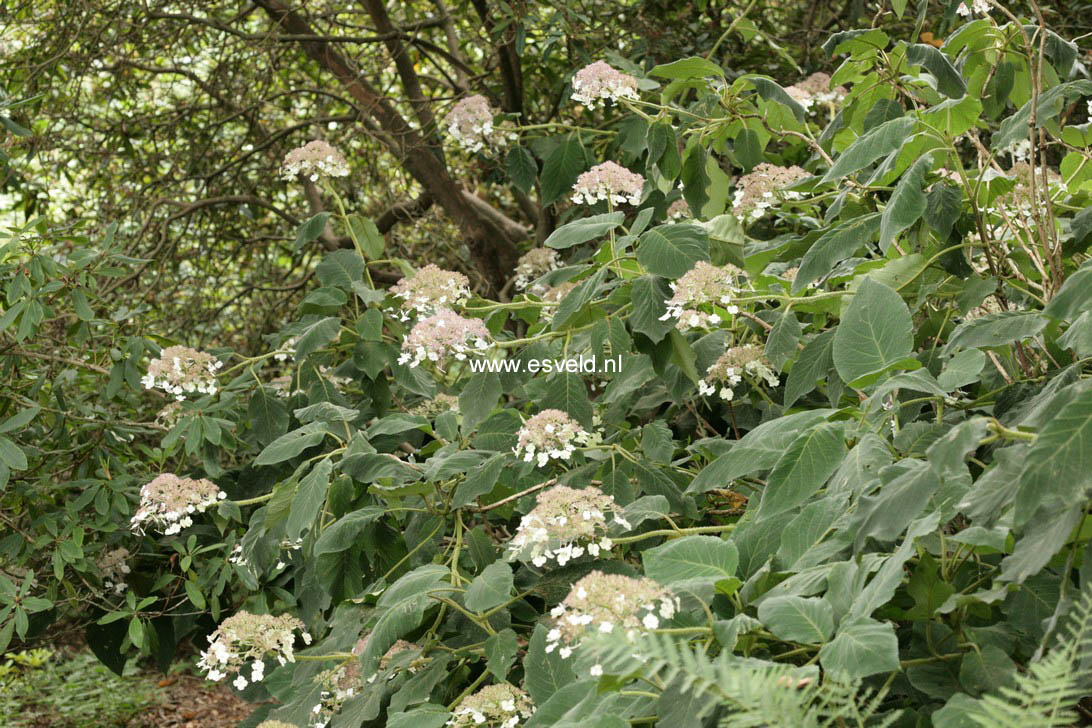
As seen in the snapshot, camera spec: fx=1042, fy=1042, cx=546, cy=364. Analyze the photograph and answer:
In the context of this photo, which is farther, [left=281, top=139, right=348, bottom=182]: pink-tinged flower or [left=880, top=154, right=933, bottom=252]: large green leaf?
[left=281, top=139, right=348, bottom=182]: pink-tinged flower

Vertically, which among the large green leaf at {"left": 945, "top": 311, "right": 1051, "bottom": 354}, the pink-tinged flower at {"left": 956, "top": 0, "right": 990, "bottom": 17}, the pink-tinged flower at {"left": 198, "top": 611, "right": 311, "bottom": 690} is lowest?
the pink-tinged flower at {"left": 198, "top": 611, "right": 311, "bottom": 690}

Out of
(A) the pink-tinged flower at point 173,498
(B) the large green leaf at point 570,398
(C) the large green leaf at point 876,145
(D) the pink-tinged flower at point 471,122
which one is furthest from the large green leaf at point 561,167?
(C) the large green leaf at point 876,145

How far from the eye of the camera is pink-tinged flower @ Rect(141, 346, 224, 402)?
85.5 inches

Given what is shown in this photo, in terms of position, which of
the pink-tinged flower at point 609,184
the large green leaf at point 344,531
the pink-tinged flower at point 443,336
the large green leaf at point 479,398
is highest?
the pink-tinged flower at point 609,184

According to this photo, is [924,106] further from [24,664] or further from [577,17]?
[24,664]

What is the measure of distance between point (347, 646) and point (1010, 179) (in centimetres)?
128

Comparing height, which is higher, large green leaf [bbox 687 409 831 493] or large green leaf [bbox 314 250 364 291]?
large green leaf [bbox 314 250 364 291]

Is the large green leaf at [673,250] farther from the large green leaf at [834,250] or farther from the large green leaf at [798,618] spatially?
the large green leaf at [798,618]

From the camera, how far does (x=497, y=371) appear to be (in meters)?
1.80

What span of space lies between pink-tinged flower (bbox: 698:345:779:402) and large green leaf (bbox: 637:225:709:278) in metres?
0.24

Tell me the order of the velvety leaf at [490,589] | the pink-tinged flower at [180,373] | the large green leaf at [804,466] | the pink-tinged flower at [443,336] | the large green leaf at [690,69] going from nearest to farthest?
the large green leaf at [804,466] → the velvety leaf at [490,589] → the pink-tinged flower at [443,336] → the large green leaf at [690,69] → the pink-tinged flower at [180,373]

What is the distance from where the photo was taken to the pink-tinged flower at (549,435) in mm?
1500

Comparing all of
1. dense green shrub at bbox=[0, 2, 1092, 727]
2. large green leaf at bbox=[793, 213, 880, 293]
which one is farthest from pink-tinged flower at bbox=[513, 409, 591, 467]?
large green leaf at bbox=[793, 213, 880, 293]

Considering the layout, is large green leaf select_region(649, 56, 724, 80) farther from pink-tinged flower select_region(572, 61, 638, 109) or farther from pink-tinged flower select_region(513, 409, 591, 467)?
pink-tinged flower select_region(513, 409, 591, 467)
